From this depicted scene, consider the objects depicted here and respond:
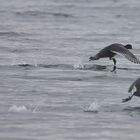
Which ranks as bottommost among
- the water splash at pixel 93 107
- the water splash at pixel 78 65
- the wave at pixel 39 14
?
the water splash at pixel 93 107

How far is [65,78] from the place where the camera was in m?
17.5

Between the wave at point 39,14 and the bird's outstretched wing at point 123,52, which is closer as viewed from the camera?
the bird's outstretched wing at point 123,52

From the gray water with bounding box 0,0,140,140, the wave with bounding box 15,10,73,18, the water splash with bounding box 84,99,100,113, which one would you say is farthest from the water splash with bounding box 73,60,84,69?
the wave with bounding box 15,10,73,18

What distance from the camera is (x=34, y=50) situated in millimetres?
22422

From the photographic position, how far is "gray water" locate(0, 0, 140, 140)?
40.7 ft

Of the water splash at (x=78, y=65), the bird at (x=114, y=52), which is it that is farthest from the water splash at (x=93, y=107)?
the water splash at (x=78, y=65)

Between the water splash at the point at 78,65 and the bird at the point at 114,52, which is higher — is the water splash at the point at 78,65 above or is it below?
below

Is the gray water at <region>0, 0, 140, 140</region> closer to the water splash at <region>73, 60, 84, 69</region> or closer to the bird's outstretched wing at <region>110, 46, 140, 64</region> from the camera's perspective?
the water splash at <region>73, 60, 84, 69</region>

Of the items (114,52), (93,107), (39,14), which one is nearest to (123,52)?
(114,52)

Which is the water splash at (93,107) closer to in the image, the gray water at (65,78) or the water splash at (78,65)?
the gray water at (65,78)

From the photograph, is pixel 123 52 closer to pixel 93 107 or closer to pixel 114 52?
pixel 114 52

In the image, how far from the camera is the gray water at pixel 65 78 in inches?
488

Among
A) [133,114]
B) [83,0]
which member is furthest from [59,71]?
[83,0]

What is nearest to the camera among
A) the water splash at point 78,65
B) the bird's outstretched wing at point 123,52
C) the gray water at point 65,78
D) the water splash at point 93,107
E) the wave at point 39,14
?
the gray water at point 65,78
